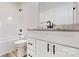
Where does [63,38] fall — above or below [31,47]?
above

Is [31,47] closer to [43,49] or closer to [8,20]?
[43,49]

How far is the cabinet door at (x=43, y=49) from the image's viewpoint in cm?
139

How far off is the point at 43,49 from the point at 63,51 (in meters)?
0.40

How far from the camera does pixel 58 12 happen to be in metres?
2.31

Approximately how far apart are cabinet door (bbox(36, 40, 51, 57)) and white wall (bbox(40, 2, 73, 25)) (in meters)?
0.85

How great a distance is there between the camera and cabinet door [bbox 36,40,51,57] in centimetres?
139

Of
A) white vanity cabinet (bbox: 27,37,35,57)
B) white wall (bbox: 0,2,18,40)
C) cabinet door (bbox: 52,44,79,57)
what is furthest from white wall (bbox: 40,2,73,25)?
white wall (bbox: 0,2,18,40)

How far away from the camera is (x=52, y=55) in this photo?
52.1 inches

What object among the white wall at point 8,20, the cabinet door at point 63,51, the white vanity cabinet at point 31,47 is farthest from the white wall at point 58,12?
the white wall at point 8,20

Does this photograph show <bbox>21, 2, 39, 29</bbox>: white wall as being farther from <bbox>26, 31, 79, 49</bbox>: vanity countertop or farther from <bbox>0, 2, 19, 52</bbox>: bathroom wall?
<bbox>26, 31, 79, 49</bbox>: vanity countertop

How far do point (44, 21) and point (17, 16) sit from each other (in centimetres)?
134

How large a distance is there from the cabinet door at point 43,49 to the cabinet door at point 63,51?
0.10m

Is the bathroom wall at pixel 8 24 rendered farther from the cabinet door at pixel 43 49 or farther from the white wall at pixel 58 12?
the cabinet door at pixel 43 49

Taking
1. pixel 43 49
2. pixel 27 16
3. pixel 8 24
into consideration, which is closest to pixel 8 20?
pixel 8 24
